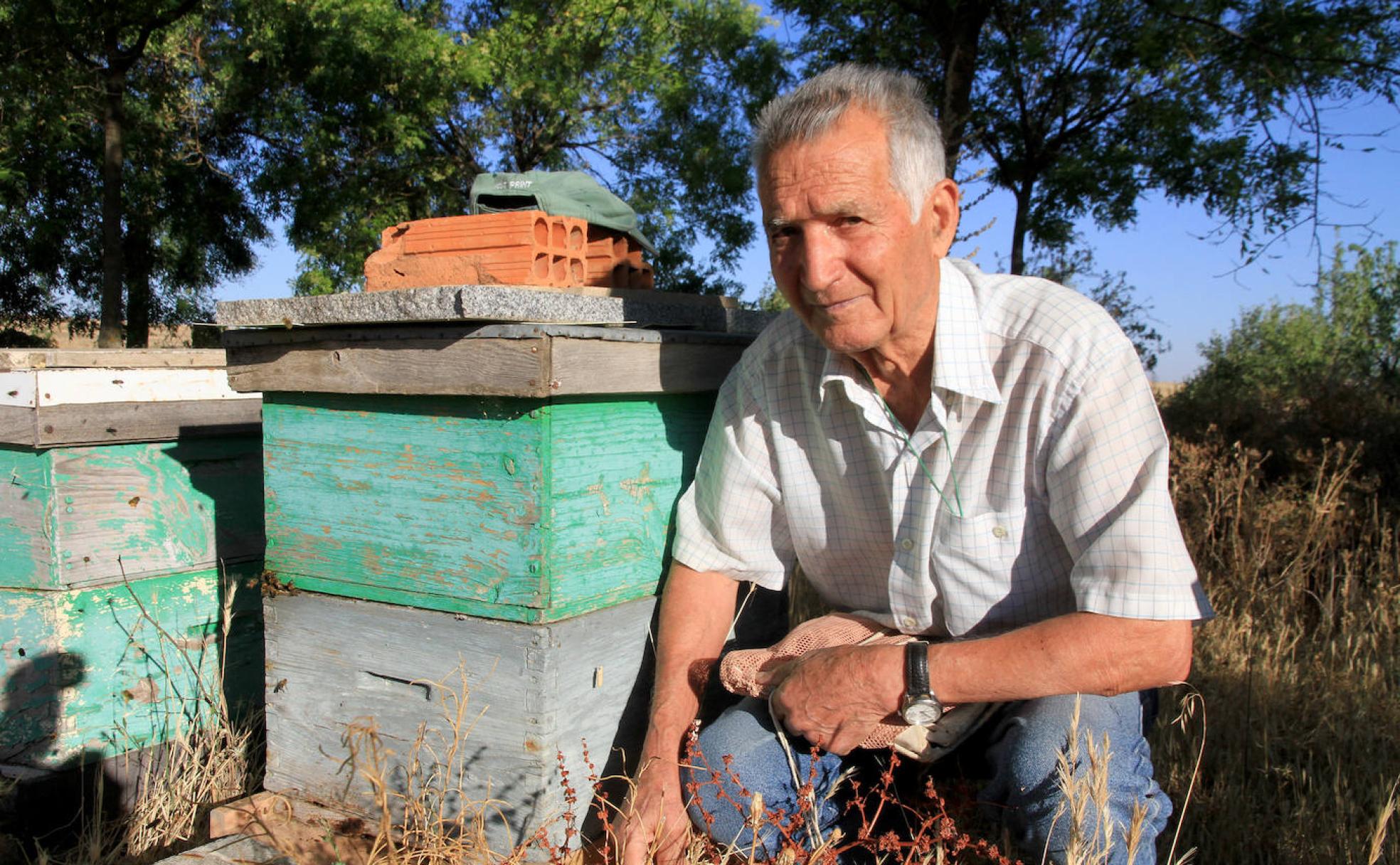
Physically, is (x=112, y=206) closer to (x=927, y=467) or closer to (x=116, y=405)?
(x=116, y=405)

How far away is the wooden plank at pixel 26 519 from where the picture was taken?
7.82ft

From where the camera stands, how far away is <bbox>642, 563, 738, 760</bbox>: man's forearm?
1748mm

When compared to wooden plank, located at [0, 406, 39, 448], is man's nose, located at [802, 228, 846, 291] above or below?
above

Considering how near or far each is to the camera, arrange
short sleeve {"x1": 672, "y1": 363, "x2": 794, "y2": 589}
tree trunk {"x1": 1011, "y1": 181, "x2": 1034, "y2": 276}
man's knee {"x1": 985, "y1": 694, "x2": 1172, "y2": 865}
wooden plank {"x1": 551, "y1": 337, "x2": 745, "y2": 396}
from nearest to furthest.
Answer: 1. man's knee {"x1": 985, "y1": 694, "x2": 1172, "y2": 865}
2. wooden plank {"x1": 551, "y1": 337, "x2": 745, "y2": 396}
3. short sleeve {"x1": 672, "y1": 363, "x2": 794, "y2": 589}
4. tree trunk {"x1": 1011, "y1": 181, "x2": 1034, "y2": 276}

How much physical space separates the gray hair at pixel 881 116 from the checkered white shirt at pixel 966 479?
0.19 metres

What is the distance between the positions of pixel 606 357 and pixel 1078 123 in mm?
6682

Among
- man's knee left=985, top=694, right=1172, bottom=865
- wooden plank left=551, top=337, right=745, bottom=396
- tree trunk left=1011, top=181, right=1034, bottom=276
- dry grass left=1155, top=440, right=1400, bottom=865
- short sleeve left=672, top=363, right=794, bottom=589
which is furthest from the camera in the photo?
tree trunk left=1011, top=181, right=1034, bottom=276

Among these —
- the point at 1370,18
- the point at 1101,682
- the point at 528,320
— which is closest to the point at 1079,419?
the point at 1101,682

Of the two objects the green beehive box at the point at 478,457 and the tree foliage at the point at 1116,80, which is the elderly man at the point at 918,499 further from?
the tree foliage at the point at 1116,80

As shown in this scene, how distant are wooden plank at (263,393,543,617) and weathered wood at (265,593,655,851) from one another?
0.06 m

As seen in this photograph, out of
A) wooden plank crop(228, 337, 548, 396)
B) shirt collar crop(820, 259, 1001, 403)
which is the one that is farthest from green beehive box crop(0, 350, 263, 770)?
shirt collar crop(820, 259, 1001, 403)

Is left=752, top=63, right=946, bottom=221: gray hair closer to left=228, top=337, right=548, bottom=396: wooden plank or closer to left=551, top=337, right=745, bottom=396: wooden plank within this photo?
left=551, top=337, right=745, bottom=396: wooden plank

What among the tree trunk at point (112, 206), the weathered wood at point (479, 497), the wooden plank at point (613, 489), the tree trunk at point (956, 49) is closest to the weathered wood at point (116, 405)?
the weathered wood at point (479, 497)

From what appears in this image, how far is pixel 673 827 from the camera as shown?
5.47 ft
